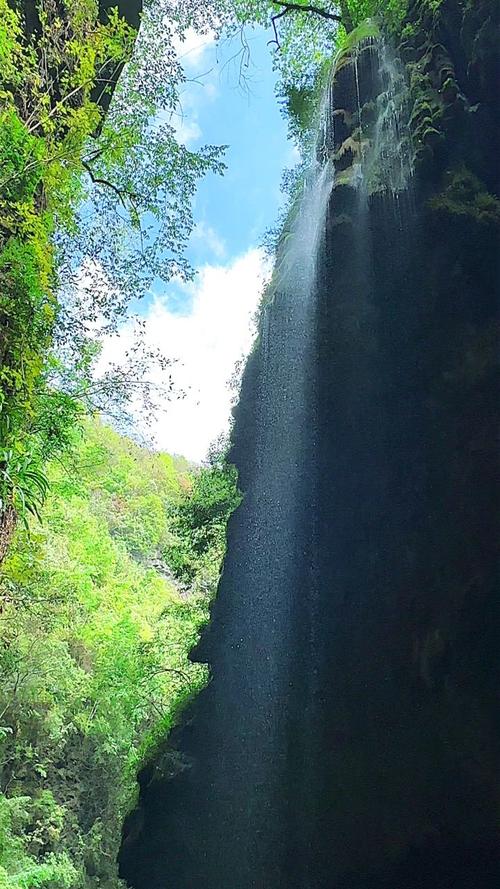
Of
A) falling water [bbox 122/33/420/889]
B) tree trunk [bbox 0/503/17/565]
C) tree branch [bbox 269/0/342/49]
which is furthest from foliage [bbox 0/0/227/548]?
tree branch [bbox 269/0/342/49]

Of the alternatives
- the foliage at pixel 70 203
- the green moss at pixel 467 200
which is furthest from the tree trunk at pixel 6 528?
the green moss at pixel 467 200

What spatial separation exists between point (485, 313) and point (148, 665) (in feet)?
26.9

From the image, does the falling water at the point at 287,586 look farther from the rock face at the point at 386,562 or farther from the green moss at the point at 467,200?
the green moss at the point at 467,200

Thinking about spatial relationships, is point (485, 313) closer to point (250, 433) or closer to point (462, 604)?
point (462, 604)

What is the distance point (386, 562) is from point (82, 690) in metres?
7.96

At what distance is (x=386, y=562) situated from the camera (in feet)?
22.7

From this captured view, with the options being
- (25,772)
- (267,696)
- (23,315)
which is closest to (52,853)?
(25,772)

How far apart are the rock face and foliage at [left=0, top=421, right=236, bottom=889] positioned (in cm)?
152

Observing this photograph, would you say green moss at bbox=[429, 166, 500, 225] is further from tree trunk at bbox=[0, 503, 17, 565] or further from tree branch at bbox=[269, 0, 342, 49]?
tree trunk at bbox=[0, 503, 17, 565]

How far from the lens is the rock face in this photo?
20.5ft

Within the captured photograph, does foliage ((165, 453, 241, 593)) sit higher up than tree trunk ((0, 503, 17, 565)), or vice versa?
foliage ((165, 453, 241, 593))

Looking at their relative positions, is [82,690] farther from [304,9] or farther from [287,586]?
[304,9]

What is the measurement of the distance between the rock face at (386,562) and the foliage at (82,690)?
152 cm

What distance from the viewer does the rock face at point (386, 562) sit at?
6.25 meters
